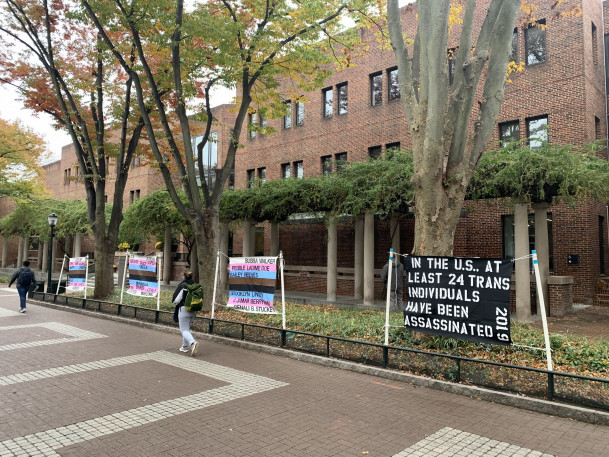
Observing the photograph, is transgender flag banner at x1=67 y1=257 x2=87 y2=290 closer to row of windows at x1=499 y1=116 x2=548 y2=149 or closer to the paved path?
the paved path

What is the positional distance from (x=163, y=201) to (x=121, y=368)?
50.5 feet

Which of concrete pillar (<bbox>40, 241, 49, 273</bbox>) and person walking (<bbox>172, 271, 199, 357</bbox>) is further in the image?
concrete pillar (<bbox>40, 241, 49, 273</bbox>)

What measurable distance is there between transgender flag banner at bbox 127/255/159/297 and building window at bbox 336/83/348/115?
42.1 feet

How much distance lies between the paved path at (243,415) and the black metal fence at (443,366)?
43 centimetres

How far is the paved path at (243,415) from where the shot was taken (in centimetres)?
449

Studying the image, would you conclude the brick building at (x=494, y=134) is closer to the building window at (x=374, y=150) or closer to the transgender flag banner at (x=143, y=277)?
the building window at (x=374, y=150)

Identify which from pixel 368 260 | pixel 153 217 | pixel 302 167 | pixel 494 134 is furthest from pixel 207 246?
pixel 302 167

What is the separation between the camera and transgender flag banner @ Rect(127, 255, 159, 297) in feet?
43.3

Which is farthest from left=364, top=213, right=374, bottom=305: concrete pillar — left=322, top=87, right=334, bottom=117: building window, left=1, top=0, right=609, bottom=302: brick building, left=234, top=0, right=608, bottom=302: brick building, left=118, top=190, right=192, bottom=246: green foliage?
left=118, top=190, right=192, bottom=246: green foliage

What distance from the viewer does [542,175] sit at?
11.2m

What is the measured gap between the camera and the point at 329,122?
2255cm

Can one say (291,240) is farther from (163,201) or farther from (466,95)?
(466,95)

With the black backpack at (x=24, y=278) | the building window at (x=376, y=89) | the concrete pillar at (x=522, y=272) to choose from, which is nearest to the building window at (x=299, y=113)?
the building window at (x=376, y=89)

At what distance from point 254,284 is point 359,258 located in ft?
28.1
